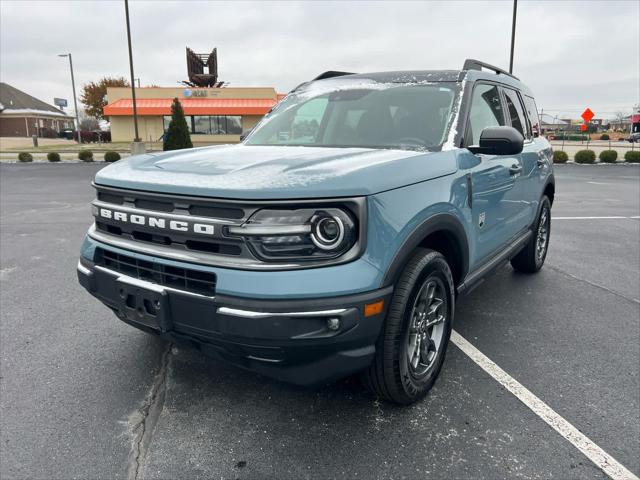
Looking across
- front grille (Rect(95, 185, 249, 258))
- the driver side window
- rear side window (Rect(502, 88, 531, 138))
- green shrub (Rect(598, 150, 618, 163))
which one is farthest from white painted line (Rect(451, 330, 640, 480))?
green shrub (Rect(598, 150, 618, 163))

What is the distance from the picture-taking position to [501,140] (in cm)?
293

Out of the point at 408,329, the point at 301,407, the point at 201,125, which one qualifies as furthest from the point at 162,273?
the point at 201,125

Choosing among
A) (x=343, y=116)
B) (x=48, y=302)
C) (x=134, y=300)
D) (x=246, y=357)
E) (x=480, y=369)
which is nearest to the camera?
(x=246, y=357)

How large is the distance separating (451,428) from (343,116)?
2256 millimetres

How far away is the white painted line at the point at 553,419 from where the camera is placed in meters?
2.29

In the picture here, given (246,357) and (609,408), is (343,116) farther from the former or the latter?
(609,408)

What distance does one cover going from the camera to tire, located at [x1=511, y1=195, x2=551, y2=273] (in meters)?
5.16

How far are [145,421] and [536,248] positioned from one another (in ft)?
13.9

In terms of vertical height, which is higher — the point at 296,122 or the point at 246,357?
the point at 296,122

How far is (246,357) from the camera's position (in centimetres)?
225

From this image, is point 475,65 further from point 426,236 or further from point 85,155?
point 85,155

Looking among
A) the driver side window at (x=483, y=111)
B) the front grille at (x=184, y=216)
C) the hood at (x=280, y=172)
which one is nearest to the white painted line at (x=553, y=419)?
the hood at (x=280, y=172)

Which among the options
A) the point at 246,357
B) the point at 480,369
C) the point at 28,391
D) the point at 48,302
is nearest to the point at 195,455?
the point at 246,357

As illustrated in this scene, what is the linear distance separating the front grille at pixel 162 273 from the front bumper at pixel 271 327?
5 centimetres
